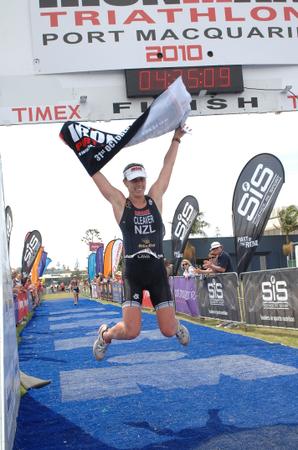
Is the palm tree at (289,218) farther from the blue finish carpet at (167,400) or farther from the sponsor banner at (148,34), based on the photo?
the sponsor banner at (148,34)

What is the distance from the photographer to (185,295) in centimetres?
1547

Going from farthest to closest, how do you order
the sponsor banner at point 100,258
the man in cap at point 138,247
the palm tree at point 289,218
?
the palm tree at point 289,218 < the sponsor banner at point 100,258 < the man in cap at point 138,247

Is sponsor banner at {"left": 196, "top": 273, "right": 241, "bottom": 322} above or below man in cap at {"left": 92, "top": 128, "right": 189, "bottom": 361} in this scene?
below

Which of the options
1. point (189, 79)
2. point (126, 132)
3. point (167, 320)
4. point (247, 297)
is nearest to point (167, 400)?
point (167, 320)

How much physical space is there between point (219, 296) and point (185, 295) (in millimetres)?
3284

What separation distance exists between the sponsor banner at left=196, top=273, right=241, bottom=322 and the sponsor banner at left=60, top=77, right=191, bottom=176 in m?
6.53

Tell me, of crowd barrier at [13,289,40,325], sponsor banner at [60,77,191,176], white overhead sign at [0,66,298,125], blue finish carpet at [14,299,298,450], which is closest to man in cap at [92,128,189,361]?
sponsor banner at [60,77,191,176]

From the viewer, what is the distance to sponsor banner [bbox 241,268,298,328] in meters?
9.12

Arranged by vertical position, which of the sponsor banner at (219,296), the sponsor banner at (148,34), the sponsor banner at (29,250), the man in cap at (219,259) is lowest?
the sponsor banner at (219,296)

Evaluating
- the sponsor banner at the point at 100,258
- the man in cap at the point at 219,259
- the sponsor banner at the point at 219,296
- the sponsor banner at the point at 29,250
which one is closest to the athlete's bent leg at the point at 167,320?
the sponsor banner at the point at 219,296

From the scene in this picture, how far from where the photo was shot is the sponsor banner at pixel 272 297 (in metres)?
9.12

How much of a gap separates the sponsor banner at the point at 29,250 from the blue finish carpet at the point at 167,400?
40.2 feet

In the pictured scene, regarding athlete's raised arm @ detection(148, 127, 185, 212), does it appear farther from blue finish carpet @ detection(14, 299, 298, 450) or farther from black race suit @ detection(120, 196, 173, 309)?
blue finish carpet @ detection(14, 299, 298, 450)

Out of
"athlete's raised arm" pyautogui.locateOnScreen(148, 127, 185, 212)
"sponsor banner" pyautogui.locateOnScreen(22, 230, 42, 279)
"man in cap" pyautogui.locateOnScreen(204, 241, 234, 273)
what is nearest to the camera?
"athlete's raised arm" pyautogui.locateOnScreen(148, 127, 185, 212)
